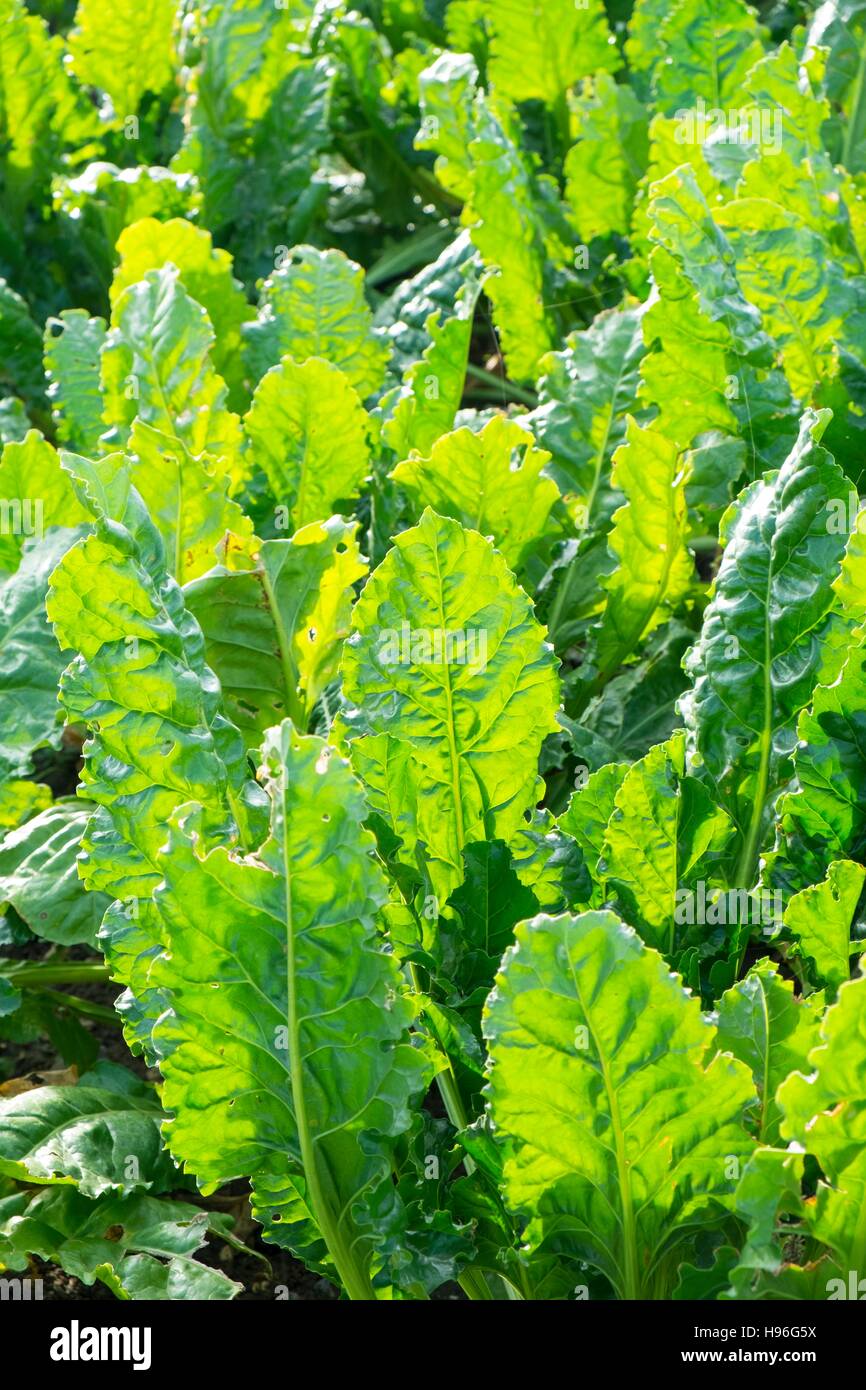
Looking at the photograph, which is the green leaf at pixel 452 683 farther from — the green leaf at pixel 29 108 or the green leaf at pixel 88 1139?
the green leaf at pixel 29 108

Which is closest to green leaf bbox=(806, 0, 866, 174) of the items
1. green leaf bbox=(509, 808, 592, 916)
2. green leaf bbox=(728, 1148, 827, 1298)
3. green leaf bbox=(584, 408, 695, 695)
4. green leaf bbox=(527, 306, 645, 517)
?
green leaf bbox=(527, 306, 645, 517)

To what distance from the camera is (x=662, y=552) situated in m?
2.22

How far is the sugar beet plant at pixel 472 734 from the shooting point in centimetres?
151

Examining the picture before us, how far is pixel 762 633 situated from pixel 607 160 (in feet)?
4.95

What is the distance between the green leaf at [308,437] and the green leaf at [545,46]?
1.23 metres

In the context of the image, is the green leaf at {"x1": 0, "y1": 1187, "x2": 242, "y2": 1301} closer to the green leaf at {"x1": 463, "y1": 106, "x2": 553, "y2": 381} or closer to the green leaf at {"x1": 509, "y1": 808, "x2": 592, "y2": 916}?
the green leaf at {"x1": 509, "y1": 808, "x2": 592, "y2": 916}

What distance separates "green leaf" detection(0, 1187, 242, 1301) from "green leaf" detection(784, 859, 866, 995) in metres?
0.74

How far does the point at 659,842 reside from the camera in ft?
5.75

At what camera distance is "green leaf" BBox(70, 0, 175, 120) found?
3.46 meters

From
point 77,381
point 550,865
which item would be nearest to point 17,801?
point 77,381

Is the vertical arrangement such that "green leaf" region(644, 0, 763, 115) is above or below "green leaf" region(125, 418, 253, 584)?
above

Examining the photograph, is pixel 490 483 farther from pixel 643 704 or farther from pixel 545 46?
pixel 545 46

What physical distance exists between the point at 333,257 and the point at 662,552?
0.80m

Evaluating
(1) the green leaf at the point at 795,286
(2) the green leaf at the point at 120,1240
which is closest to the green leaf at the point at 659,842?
(2) the green leaf at the point at 120,1240
